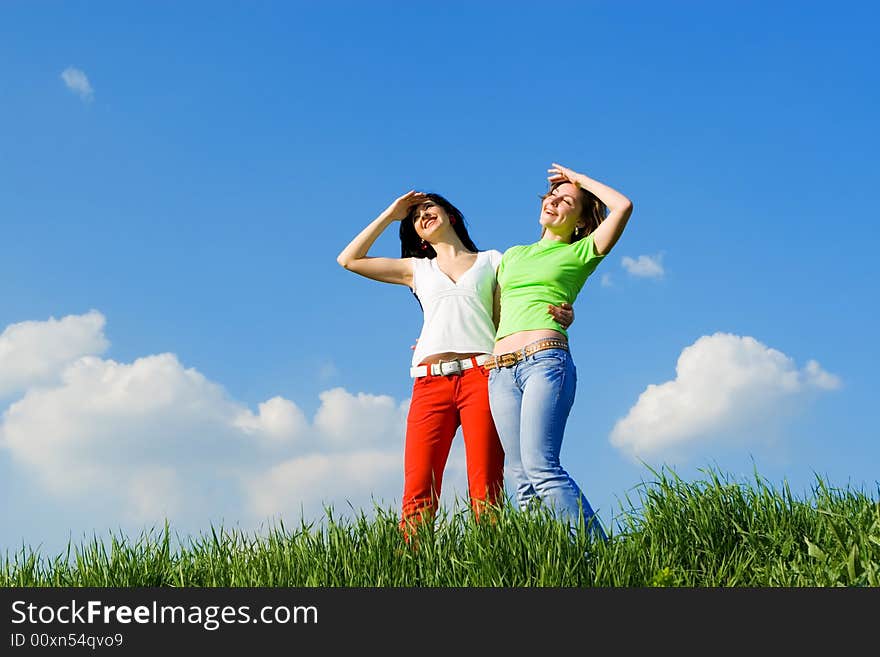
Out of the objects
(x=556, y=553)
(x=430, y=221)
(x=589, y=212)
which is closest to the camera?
(x=556, y=553)

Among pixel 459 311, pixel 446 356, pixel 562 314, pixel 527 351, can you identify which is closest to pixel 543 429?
pixel 527 351

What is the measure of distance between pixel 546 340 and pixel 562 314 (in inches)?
8.5

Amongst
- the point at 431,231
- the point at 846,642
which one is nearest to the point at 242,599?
the point at 846,642

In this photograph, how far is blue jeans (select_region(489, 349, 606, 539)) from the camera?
4918 millimetres

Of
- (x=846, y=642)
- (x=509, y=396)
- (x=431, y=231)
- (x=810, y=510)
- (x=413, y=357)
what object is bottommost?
(x=846, y=642)

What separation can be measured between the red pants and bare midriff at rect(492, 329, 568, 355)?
12.0 inches

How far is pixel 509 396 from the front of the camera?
512 cm

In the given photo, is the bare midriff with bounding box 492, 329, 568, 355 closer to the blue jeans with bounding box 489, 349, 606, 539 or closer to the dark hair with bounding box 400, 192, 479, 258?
the blue jeans with bounding box 489, 349, 606, 539

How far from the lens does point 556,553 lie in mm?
4539

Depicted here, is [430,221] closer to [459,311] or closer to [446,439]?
[459,311]

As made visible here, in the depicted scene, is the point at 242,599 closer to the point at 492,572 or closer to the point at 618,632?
the point at 492,572

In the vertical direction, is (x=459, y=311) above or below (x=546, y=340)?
above

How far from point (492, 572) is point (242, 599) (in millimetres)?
1280

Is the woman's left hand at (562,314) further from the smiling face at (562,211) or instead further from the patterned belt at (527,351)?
the smiling face at (562,211)
